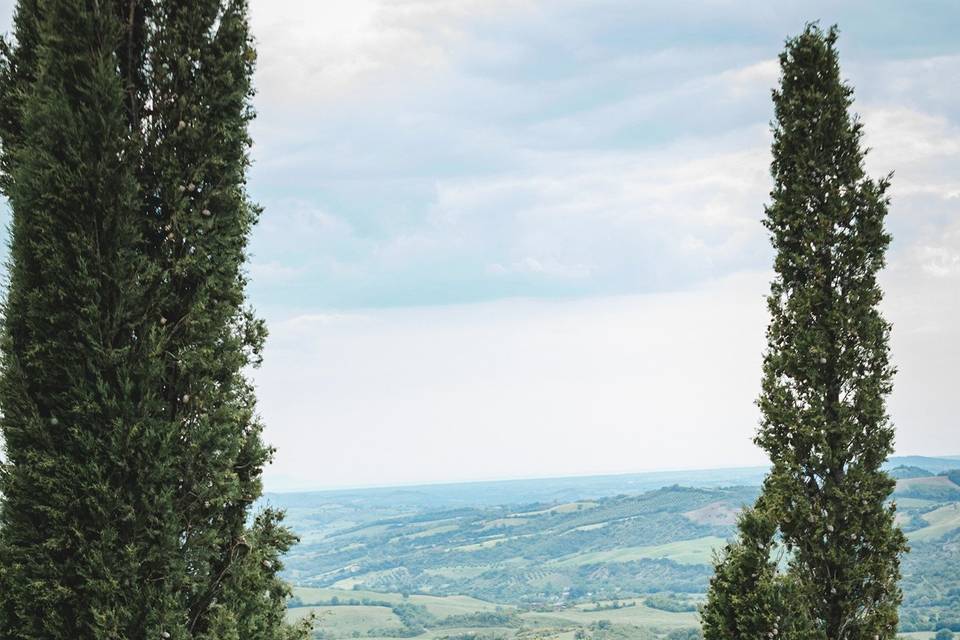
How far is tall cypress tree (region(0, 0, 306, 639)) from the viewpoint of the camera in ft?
25.0

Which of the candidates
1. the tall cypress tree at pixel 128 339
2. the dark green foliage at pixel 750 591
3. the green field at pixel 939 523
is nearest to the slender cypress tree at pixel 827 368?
the dark green foliage at pixel 750 591

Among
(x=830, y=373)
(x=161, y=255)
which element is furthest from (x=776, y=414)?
(x=161, y=255)

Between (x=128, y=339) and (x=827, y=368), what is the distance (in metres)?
9.09

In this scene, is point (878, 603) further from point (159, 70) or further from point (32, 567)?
point (159, 70)

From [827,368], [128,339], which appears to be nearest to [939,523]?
[827,368]

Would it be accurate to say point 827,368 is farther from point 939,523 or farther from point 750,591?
point 939,523

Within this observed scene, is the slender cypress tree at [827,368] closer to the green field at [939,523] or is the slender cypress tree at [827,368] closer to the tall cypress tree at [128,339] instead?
the tall cypress tree at [128,339]

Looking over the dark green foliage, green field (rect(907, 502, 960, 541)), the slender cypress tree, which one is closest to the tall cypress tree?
the dark green foliage

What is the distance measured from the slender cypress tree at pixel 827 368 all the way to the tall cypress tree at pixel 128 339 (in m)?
7.41

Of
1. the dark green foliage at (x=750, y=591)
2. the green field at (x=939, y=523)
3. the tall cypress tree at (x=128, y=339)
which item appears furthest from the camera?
the green field at (x=939, y=523)

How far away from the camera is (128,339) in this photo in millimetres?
7918

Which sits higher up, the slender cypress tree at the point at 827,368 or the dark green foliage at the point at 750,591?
the slender cypress tree at the point at 827,368

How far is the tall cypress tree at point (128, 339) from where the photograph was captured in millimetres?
Answer: 7629

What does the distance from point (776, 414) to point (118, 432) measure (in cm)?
863
